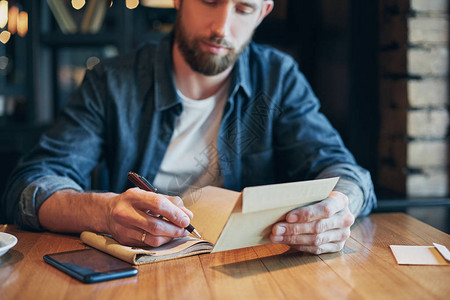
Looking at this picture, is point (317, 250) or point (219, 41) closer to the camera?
point (317, 250)

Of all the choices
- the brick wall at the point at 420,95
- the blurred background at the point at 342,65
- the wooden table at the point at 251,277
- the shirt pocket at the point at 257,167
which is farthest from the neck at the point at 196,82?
the brick wall at the point at 420,95

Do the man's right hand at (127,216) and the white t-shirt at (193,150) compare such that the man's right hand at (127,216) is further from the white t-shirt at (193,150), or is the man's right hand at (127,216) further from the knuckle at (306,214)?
the white t-shirt at (193,150)

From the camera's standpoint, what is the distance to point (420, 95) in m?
2.00

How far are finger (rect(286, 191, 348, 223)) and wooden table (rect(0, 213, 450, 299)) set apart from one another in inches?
3.0

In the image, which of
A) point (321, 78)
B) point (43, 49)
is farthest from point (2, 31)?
point (321, 78)

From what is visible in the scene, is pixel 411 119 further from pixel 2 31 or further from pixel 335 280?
pixel 2 31

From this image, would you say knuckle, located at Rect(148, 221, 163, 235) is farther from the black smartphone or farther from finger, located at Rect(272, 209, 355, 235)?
finger, located at Rect(272, 209, 355, 235)

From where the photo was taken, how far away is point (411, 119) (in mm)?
1995

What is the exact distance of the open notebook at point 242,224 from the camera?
0.78m

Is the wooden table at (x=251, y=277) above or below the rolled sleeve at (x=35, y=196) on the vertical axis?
below

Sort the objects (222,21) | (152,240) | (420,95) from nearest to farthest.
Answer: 1. (152,240)
2. (222,21)
3. (420,95)

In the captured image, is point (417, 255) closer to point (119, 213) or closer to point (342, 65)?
point (119, 213)

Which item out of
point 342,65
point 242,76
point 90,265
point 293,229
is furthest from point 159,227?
point 342,65

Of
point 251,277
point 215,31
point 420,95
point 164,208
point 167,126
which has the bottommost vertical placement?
point 251,277
